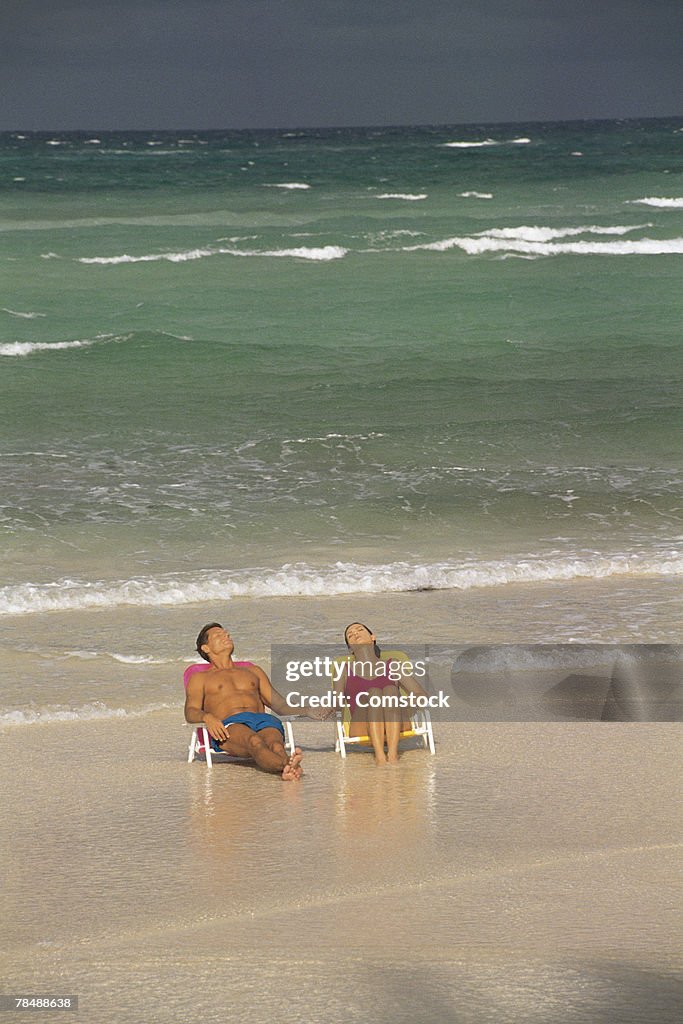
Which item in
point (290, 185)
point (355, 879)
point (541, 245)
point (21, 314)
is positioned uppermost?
point (290, 185)

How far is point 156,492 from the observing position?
1265 centimetres

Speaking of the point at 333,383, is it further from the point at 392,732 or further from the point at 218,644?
the point at 392,732

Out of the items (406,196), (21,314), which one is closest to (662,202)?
Answer: (406,196)

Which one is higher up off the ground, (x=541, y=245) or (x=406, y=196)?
(x=406, y=196)

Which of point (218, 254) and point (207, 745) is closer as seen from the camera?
point (207, 745)

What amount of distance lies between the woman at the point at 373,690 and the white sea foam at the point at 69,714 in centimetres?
118

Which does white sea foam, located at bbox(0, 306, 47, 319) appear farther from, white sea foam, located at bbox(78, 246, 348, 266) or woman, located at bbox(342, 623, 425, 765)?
woman, located at bbox(342, 623, 425, 765)

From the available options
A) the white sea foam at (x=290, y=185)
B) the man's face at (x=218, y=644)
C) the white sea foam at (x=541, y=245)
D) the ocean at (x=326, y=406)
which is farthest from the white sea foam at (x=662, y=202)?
the man's face at (x=218, y=644)

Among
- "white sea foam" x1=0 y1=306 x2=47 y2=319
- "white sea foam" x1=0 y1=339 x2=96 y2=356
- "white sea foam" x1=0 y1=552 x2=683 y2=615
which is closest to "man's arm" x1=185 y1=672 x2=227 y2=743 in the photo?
"white sea foam" x1=0 y1=552 x2=683 y2=615

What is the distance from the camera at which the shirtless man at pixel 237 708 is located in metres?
6.06

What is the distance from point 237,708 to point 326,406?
1229 centimetres

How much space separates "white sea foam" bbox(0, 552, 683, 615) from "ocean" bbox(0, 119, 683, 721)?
0.03 meters

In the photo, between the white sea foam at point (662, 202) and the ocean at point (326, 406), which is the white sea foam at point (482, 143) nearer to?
the ocean at point (326, 406)

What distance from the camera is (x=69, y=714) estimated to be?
697cm
